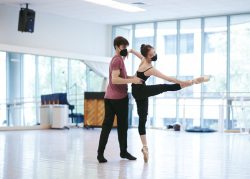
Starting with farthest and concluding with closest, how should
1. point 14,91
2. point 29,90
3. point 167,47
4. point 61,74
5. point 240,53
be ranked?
point 167,47 < point 61,74 < point 240,53 < point 29,90 < point 14,91

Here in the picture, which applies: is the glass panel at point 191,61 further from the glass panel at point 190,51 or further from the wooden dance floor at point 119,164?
the wooden dance floor at point 119,164

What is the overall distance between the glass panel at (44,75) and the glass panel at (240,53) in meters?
5.31

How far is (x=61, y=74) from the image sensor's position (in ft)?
40.1

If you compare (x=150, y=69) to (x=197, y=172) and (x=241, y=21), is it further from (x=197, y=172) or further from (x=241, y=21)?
(x=241, y=21)

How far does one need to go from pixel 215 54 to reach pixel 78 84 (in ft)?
13.9

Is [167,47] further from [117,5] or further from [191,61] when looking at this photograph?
[117,5]

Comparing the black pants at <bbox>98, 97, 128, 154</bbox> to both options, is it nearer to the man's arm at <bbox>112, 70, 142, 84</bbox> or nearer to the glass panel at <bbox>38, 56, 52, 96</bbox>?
the man's arm at <bbox>112, 70, 142, 84</bbox>

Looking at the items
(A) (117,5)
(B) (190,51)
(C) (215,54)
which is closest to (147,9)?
(A) (117,5)

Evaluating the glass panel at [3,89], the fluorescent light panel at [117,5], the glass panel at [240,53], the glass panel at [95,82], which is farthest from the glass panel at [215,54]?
the glass panel at [3,89]

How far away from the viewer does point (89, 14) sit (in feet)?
39.6

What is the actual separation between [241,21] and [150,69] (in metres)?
8.17

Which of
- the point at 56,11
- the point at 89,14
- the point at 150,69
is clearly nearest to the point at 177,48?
the point at 89,14

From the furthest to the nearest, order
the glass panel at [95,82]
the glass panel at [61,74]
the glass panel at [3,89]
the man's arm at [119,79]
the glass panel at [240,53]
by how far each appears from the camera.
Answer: the glass panel at [95,82] < the glass panel at [61,74] < the glass panel at [240,53] < the glass panel at [3,89] < the man's arm at [119,79]

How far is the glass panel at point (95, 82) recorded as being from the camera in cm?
1304
